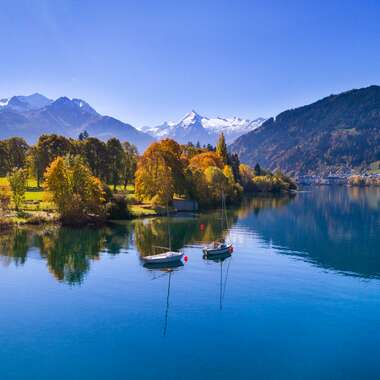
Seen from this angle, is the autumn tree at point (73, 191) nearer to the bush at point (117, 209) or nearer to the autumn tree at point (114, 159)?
the bush at point (117, 209)

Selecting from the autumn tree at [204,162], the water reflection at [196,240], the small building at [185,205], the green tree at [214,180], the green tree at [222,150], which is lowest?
the water reflection at [196,240]

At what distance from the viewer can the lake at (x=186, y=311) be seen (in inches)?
1312

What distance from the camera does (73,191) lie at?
102m

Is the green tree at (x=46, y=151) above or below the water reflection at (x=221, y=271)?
above

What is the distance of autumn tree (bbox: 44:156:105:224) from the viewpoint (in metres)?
98.8

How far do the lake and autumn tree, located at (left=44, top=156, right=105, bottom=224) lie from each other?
14.2 m

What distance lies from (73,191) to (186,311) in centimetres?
6470

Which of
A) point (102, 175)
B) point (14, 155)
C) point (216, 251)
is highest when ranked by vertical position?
point (14, 155)

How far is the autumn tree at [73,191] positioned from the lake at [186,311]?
559 inches

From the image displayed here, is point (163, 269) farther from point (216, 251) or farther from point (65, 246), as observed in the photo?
point (65, 246)

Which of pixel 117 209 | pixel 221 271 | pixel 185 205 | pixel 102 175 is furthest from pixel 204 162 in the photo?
pixel 221 271

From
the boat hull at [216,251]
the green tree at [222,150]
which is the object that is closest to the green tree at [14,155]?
the green tree at [222,150]

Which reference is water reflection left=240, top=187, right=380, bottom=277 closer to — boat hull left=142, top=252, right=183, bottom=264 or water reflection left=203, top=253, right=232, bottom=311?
water reflection left=203, top=253, right=232, bottom=311

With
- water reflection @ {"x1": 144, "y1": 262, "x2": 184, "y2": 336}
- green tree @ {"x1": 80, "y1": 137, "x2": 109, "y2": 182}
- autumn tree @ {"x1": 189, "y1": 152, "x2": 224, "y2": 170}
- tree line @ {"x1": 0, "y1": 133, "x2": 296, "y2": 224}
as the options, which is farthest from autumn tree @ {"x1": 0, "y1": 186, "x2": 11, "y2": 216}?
autumn tree @ {"x1": 189, "y1": 152, "x2": 224, "y2": 170}
